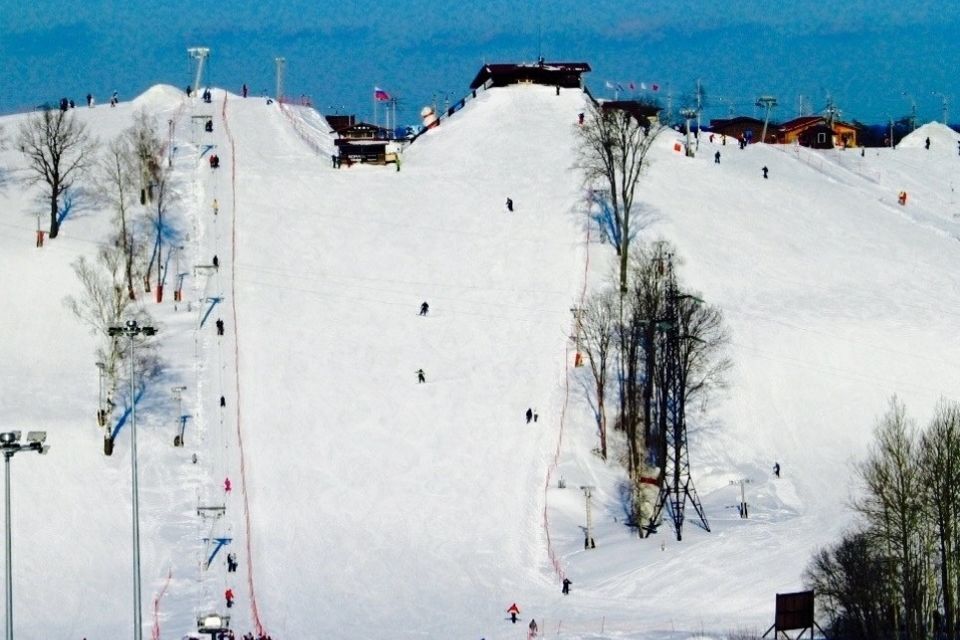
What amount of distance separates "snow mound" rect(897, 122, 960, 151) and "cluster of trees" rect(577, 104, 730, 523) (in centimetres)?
4612

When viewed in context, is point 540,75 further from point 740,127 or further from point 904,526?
point 904,526

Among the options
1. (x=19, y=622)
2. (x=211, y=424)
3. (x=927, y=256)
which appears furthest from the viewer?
(x=927, y=256)

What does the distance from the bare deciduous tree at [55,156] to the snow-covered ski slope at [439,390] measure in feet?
3.51

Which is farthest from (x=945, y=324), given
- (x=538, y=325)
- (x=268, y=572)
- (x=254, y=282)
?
(x=268, y=572)

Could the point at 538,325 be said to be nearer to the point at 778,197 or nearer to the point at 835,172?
the point at 778,197

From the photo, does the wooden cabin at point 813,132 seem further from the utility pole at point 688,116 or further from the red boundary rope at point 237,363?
the red boundary rope at point 237,363

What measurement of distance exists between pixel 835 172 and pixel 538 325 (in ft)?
108

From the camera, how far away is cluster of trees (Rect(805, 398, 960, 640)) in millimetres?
40062

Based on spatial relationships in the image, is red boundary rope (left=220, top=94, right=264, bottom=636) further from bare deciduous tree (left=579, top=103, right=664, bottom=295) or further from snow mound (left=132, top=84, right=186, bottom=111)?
bare deciduous tree (left=579, top=103, right=664, bottom=295)

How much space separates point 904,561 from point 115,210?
40698mm

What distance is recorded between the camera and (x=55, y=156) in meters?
69.2

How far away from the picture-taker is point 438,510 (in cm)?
5362

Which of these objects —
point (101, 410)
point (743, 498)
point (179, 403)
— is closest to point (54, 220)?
point (179, 403)

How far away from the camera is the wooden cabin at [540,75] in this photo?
9488 cm
